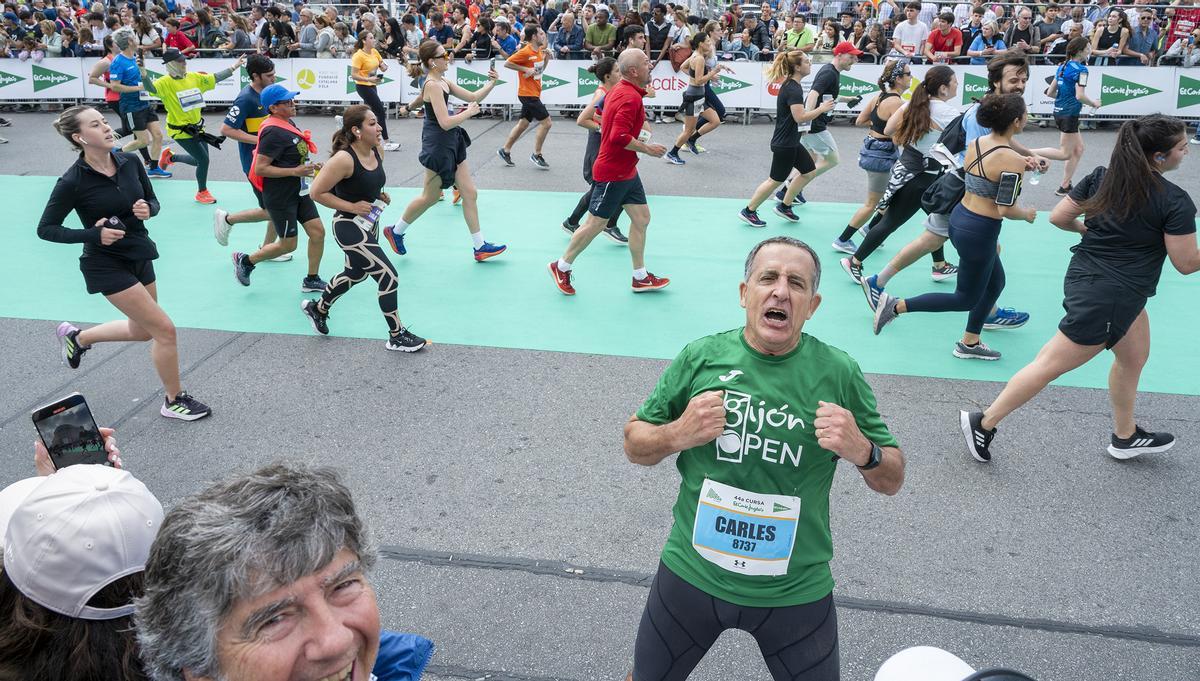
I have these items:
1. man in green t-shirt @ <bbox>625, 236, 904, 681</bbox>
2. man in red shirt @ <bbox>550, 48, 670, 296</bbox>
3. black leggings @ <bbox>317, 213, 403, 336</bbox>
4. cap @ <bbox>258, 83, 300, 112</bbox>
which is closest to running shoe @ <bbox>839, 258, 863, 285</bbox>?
man in red shirt @ <bbox>550, 48, 670, 296</bbox>

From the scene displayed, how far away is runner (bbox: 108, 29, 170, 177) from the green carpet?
78.7 inches

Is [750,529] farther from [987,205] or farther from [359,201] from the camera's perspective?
[359,201]

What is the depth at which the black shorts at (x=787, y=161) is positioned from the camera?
8898mm

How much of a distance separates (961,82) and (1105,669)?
13.6m

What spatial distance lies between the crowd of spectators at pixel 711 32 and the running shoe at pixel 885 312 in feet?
29.0

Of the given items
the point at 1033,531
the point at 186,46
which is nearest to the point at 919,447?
the point at 1033,531

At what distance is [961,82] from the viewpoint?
49.5ft

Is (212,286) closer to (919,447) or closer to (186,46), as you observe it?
(919,447)

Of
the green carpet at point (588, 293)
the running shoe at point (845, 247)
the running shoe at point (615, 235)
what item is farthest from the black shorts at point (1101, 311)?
the running shoe at point (615, 235)

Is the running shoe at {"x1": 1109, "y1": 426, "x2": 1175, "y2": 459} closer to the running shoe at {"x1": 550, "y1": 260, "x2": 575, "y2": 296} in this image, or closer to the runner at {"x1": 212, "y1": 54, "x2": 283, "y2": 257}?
the running shoe at {"x1": 550, "y1": 260, "x2": 575, "y2": 296}

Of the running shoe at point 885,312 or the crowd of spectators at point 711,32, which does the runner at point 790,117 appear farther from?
the crowd of spectators at point 711,32

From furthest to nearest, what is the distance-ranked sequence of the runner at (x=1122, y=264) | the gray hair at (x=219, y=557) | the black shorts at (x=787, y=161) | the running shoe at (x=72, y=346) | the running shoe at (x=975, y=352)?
the black shorts at (x=787, y=161)
the running shoe at (x=975, y=352)
the running shoe at (x=72, y=346)
the runner at (x=1122, y=264)
the gray hair at (x=219, y=557)

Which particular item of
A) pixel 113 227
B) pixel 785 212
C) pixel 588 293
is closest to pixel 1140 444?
pixel 588 293

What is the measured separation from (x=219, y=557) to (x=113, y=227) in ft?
13.8
